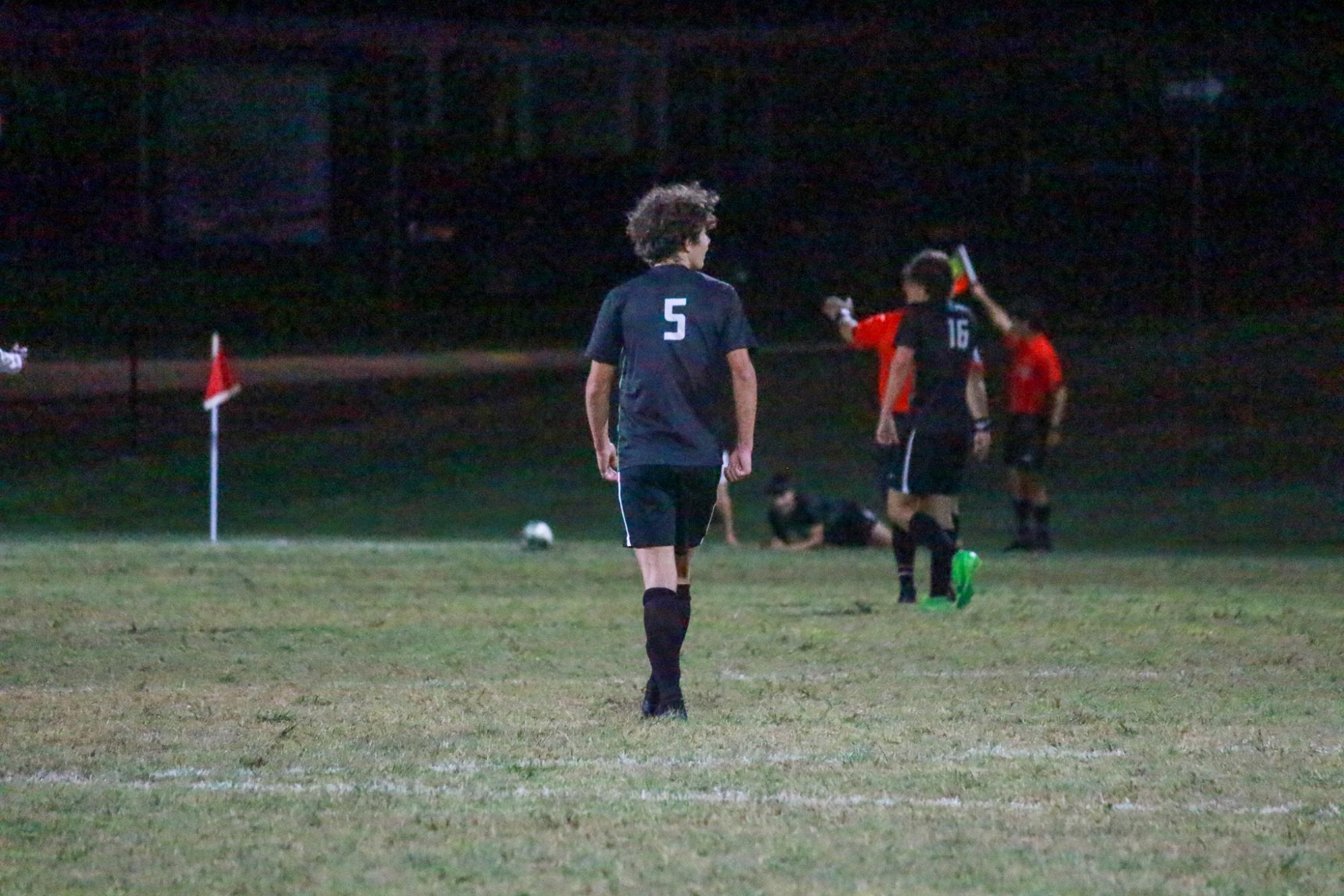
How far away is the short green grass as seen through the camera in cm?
529

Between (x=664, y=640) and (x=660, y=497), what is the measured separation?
51 cm

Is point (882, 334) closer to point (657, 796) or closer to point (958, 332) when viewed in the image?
point (958, 332)

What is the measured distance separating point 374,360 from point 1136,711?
25897 mm

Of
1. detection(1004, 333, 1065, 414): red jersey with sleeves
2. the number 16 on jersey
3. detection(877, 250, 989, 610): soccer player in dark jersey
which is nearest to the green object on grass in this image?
detection(877, 250, 989, 610): soccer player in dark jersey

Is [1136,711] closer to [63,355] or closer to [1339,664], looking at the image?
[1339,664]

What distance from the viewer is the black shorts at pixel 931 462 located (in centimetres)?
1139

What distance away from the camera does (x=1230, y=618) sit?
36.7 ft

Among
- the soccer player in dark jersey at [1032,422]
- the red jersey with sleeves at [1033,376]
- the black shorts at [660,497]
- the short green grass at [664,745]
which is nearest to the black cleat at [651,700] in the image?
the short green grass at [664,745]

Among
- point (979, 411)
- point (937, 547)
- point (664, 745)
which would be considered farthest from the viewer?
point (979, 411)

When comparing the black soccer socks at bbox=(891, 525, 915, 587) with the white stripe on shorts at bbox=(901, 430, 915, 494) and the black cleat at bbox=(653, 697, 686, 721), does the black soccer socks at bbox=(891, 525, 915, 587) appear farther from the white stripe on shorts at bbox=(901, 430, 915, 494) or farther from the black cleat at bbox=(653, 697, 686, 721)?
the black cleat at bbox=(653, 697, 686, 721)

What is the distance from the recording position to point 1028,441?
17.8 m

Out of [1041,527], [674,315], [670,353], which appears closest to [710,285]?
[674,315]

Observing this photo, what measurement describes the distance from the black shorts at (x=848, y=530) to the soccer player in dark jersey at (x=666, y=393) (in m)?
10.7

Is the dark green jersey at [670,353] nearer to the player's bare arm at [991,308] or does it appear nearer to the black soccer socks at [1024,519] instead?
the player's bare arm at [991,308]
